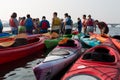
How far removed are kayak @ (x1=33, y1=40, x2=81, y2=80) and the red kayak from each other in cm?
92

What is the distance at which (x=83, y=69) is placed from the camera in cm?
721

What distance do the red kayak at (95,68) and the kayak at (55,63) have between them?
0.92 meters

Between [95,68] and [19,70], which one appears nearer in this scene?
[95,68]

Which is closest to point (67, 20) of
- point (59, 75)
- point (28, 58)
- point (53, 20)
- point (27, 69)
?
point (53, 20)

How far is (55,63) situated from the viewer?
869cm

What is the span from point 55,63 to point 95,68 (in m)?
1.87

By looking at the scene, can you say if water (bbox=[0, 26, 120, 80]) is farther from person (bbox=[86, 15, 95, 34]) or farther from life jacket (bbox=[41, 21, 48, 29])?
person (bbox=[86, 15, 95, 34])

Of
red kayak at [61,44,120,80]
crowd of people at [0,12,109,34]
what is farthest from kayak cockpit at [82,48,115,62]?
crowd of people at [0,12,109,34]

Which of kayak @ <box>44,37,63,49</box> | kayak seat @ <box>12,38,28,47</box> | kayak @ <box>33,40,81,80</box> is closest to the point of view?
kayak @ <box>33,40,81,80</box>

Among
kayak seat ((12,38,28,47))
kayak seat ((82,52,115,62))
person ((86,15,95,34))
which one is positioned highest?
person ((86,15,95,34))

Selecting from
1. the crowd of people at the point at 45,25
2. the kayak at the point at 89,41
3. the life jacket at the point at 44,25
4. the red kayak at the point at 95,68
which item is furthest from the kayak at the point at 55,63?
the life jacket at the point at 44,25

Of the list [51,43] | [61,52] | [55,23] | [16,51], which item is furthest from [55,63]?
[55,23]

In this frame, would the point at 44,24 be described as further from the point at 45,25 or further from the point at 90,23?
the point at 90,23

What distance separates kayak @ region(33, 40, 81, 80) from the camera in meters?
7.63
